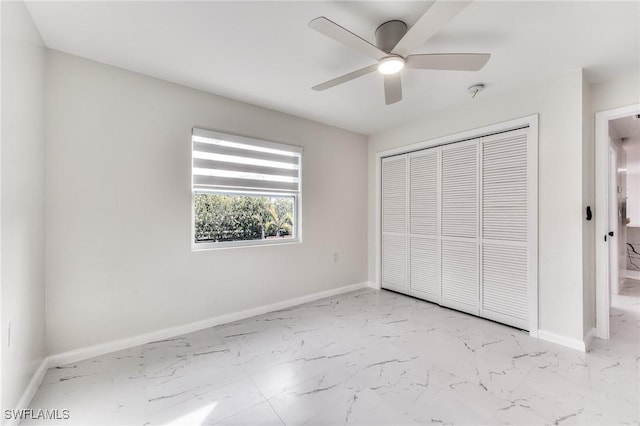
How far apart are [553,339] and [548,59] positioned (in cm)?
240

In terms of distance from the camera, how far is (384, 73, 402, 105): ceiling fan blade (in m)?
2.03

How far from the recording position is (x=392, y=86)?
82.7 inches

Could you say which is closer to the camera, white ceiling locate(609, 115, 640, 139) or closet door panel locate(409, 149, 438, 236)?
white ceiling locate(609, 115, 640, 139)

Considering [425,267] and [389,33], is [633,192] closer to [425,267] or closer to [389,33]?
[425,267]

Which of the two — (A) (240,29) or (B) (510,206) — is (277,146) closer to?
(A) (240,29)

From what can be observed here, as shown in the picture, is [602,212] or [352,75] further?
[602,212]

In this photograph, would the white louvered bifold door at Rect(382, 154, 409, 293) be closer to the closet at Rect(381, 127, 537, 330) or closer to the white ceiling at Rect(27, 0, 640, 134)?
the closet at Rect(381, 127, 537, 330)

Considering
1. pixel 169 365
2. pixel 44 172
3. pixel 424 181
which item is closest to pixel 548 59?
pixel 424 181

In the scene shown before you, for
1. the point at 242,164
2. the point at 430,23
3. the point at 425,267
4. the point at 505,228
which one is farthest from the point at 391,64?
the point at 425,267

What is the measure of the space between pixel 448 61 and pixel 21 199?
9.00ft

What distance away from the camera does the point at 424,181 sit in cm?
362

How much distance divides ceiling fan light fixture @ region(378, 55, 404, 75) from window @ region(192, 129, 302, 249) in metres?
1.74

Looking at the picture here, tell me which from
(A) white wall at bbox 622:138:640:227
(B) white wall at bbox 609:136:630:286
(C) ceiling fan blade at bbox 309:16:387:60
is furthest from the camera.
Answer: (A) white wall at bbox 622:138:640:227

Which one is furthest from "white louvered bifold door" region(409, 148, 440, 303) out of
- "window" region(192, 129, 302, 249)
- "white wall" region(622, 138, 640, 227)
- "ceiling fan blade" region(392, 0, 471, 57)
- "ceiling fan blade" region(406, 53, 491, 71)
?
"white wall" region(622, 138, 640, 227)
